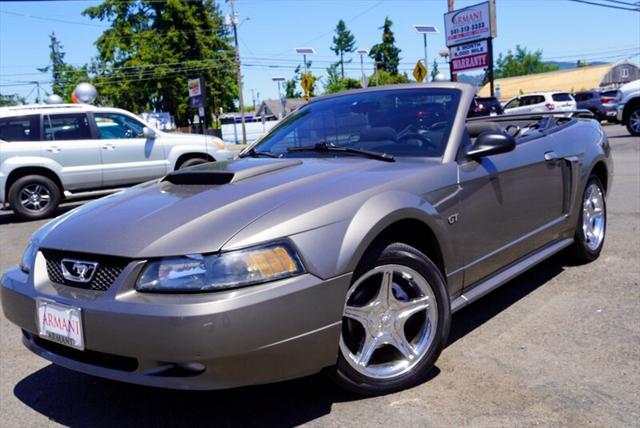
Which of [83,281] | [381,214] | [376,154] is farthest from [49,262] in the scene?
[376,154]

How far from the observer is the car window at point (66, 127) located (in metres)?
10.1

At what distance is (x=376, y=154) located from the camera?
11.4 ft

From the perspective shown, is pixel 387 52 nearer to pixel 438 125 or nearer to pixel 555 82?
pixel 555 82

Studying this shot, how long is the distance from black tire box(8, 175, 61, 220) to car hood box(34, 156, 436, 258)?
23.8 ft

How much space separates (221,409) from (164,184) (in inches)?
51.9

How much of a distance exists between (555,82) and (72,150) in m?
74.8

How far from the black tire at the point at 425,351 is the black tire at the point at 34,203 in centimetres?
860

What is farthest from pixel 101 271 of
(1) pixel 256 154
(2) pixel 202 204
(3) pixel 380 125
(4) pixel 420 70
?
(4) pixel 420 70

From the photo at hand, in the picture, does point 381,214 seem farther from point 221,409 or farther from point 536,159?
point 536,159

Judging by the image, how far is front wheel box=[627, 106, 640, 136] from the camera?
57.4 ft

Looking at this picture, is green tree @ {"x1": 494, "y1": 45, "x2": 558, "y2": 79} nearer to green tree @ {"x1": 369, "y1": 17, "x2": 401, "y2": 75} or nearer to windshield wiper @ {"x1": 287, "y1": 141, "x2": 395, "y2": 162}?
green tree @ {"x1": 369, "y1": 17, "x2": 401, "y2": 75}

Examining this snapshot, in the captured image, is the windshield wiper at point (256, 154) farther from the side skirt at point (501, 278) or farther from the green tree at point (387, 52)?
the green tree at point (387, 52)

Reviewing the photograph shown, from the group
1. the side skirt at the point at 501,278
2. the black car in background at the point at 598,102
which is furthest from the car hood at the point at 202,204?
the black car in background at the point at 598,102

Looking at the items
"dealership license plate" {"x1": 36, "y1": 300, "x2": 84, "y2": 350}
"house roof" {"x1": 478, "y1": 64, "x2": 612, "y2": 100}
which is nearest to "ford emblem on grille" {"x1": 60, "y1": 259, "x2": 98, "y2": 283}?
"dealership license plate" {"x1": 36, "y1": 300, "x2": 84, "y2": 350}
